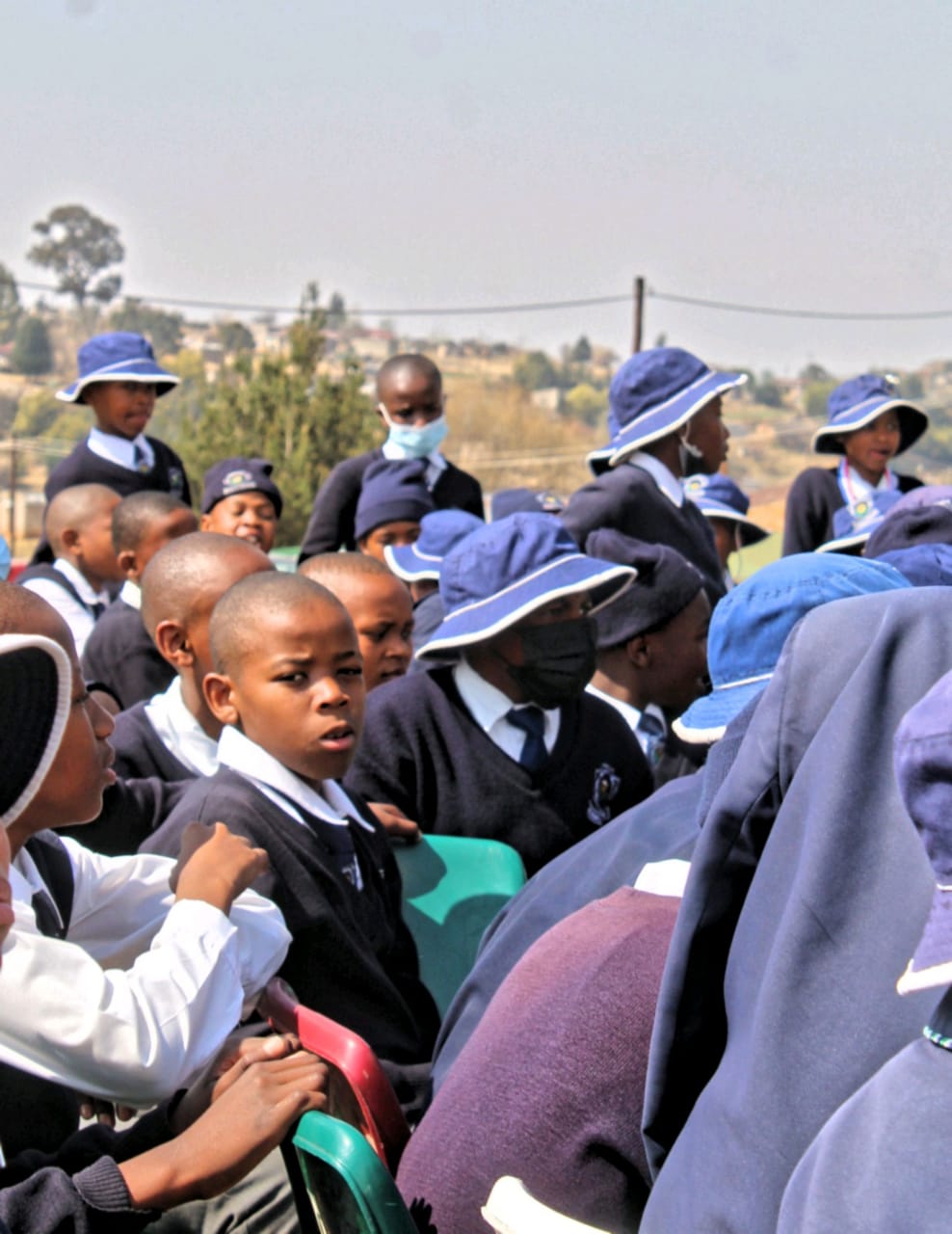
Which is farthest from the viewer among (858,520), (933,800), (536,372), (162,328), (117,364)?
(536,372)

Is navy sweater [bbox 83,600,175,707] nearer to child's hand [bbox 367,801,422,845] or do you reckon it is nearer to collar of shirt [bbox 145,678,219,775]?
collar of shirt [bbox 145,678,219,775]

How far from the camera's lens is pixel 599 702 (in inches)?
162

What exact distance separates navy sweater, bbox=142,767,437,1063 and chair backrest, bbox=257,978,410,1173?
0.47 m

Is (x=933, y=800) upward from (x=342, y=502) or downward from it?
upward

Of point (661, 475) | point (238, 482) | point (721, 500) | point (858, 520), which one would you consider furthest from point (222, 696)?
point (721, 500)

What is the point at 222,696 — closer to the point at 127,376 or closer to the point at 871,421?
the point at 127,376

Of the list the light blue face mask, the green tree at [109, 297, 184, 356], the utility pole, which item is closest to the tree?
the green tree at [109, 297, 184, 356]

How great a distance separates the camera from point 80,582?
5.78 m

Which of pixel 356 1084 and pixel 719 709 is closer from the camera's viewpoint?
pixel 356 1084

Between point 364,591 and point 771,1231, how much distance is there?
3.06m

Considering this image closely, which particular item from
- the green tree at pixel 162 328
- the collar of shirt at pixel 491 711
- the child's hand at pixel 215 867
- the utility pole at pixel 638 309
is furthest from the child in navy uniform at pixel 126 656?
the green tree at pixel 162 328

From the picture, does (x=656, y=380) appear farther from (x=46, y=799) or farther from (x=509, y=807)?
(x=46, y=799)

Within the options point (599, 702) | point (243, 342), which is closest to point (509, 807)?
point (599, 702)

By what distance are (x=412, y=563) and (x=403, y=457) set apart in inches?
39.7
